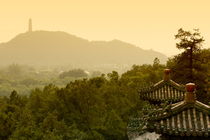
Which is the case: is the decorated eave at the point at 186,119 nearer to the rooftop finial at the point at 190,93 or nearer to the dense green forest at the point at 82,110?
the rooftop finial at the point at 190,93

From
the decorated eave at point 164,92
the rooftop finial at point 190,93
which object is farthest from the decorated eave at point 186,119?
the decorated eave at point 164,92

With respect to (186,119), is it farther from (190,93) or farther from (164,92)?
(164,92)

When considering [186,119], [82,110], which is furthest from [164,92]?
[82,110]

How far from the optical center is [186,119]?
32.0 ft

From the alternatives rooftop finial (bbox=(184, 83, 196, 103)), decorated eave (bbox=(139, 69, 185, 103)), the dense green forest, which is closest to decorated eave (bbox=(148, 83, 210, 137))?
rooftop finial (bbox=(184, 83, 196, 103))

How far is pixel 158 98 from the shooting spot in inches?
681

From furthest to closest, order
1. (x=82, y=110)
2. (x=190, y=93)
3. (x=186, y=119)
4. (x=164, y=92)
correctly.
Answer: (x=82, y=110) → (x=164, y=92) → (x=186, y=119) → (x=190, y=93)

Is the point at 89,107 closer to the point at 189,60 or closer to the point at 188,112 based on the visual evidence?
the point at 189,60

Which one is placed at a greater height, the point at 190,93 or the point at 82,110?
the point at 190,93

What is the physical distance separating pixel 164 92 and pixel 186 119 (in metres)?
7.70

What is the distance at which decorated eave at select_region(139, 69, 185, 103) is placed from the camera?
17156 millimetres

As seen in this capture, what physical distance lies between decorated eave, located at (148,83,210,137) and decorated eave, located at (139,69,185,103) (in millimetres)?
7237

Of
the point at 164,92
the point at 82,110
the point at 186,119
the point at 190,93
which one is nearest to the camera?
the point at 190,93

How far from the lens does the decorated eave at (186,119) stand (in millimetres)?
9453
